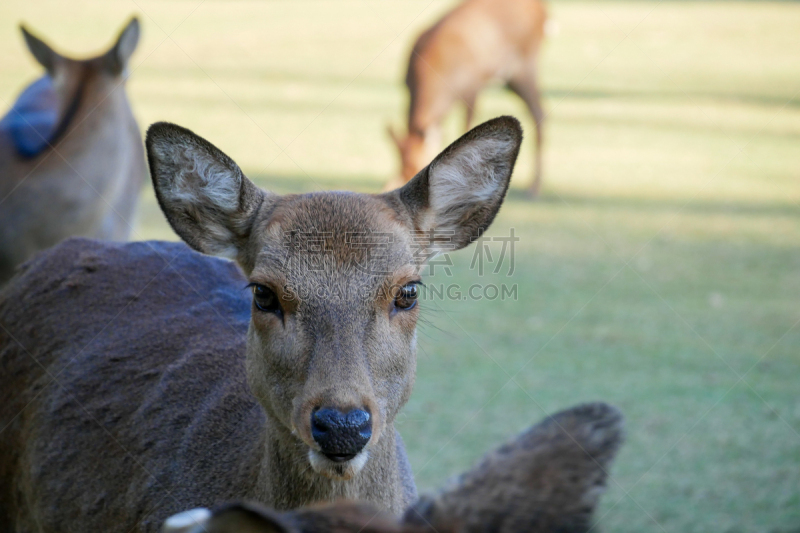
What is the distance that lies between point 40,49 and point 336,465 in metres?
6.20

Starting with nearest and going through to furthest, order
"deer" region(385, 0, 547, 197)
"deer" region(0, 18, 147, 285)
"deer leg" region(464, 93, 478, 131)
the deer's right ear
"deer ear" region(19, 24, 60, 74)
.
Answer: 1. the deer's right ear
2. "deer" region(0, 18, 147, 285)
3. "deer ear" region(19, 24, 60, 74)
4. "deer" region(385, 0, 547, 197)
5. "deer leg" region(464, 93, 478, 131)

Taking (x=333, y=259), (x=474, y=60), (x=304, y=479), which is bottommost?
(x=474, y=60)

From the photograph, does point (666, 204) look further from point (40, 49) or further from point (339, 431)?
point (339, 431)

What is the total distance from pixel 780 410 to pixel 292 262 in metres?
4.69

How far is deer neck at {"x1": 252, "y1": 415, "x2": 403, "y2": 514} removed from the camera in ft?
10.1

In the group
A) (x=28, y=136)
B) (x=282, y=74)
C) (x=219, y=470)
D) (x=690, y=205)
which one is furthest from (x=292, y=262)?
(x=282, y=74)

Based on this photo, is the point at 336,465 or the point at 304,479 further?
the point at 304,479

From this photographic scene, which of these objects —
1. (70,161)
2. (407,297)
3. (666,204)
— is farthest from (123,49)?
(666,204)

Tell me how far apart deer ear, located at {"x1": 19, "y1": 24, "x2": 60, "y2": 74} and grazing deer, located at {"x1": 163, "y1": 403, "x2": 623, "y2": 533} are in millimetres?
6872

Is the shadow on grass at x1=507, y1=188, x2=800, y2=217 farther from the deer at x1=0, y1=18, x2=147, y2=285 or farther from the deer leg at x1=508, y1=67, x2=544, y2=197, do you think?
the deer at x1=0, y1=18, x2=147, y2=285

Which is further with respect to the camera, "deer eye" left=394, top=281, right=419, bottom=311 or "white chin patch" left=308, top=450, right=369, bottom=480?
"deer eye" left=394, top=281, right=419, bottom=311

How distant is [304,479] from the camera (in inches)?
122

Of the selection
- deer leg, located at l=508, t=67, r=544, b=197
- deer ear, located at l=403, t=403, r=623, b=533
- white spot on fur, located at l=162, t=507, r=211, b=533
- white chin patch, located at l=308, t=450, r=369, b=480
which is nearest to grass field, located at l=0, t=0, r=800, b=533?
deer leg, located at l=508, t=67, r=544, b=197

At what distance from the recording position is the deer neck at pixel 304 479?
10.1 ft
